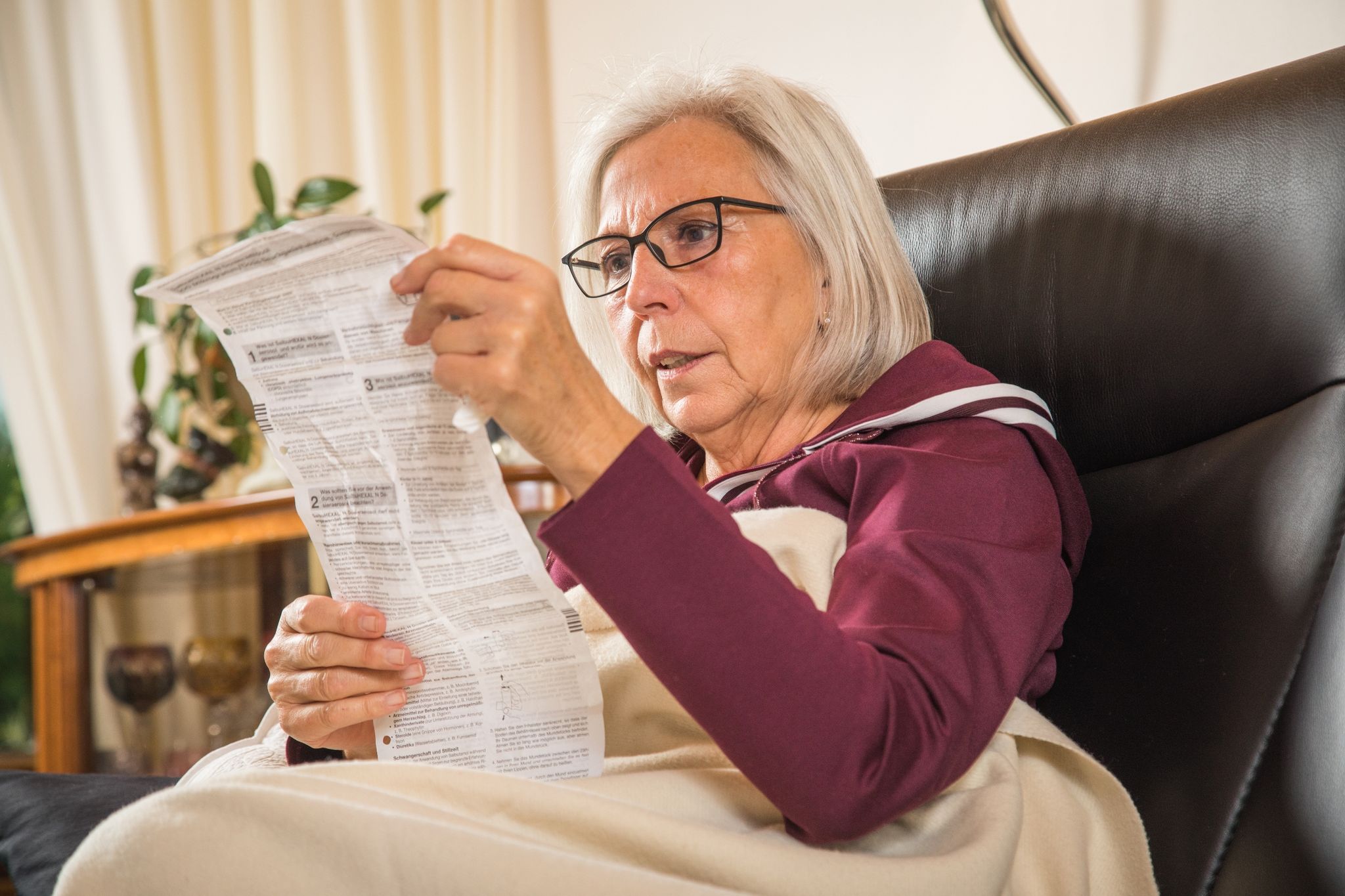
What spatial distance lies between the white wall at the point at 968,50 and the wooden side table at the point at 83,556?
81 centimetres

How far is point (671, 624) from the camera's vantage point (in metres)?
0.61

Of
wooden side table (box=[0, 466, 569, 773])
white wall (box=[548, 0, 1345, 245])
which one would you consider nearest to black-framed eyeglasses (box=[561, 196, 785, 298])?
white wall (box=[548, 0, 1345, 245])

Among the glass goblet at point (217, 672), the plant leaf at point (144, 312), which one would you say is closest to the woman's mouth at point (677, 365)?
the glass goblet at point (217, 672)

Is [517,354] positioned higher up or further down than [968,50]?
further down

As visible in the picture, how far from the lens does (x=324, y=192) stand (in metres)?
2.35

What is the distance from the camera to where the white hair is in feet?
3.46

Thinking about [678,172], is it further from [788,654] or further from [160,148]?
[160,148]

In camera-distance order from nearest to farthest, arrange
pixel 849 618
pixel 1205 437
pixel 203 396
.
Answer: pixel 849 618 → pixel 1205 437 → pixel 203 396

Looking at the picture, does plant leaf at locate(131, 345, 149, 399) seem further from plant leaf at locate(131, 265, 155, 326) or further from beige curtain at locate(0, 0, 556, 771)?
beige curtain at locate(0, 0, 556, 771)

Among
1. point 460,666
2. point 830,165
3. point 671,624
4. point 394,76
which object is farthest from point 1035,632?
point 394,76

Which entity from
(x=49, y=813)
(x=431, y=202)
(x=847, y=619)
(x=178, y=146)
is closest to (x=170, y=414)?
(x=431, y=202)

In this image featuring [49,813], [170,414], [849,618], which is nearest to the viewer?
[849,618]

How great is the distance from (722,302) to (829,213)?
0.14 metres

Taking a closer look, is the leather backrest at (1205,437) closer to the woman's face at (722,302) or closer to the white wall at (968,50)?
the woman's face at (722,302)
